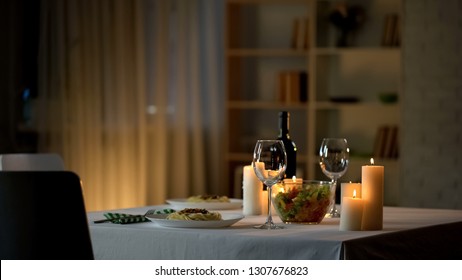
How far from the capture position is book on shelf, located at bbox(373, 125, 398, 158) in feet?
17.7

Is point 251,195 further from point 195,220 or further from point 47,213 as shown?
point 47,213

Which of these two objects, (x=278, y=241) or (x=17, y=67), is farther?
(x=17, y=67)

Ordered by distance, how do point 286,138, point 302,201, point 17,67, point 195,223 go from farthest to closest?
1. point 17,67
2. point 286,138
3. point 302,201
4. point 195,223

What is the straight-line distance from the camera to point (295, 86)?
565 centimetres

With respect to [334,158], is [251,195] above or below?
below

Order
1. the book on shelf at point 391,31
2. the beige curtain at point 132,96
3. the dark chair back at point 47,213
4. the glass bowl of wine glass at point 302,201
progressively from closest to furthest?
the dark chair back at point 47,213
the glass bowl of wine glass at point 302,201
the beige curtain at point 132,96
the book on shelf at point 391,31

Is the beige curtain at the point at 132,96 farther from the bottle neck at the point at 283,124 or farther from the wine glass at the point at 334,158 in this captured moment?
the wine glass at the point at 334,158

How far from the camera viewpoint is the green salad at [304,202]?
232 cm

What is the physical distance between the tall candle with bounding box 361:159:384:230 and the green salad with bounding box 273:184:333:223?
→ 0.32 ft

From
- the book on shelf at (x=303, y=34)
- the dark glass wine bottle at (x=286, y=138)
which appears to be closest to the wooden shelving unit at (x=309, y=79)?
the book on shelf at (x=303, y=34)

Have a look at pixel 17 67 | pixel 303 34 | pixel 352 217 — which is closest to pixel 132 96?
pixel 17 67

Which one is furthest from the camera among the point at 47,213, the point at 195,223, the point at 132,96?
the point at 132,96

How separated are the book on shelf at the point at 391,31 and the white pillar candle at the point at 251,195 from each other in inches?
115

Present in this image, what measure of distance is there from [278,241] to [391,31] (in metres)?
3.57
